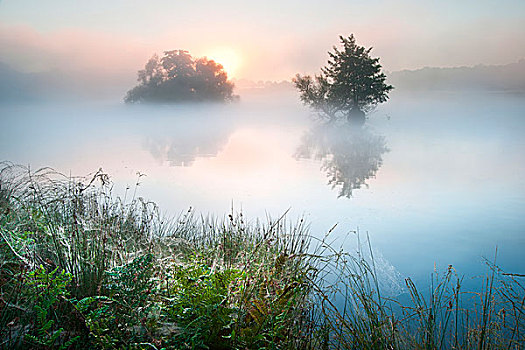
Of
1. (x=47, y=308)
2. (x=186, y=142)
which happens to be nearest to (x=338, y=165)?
(x=186, y=142)

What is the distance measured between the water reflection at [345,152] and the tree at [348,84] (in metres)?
0.73

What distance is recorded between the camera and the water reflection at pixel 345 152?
7378mm

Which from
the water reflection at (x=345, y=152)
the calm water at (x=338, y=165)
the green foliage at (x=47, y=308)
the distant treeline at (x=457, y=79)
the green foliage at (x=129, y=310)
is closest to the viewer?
the green foliage at (x=47, y=308)

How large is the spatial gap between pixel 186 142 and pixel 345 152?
4250 millimetres

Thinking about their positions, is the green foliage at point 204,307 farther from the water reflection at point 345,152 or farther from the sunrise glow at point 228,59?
the sunrise glow at point 228,59

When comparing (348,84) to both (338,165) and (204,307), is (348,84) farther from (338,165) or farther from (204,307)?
(204,307)

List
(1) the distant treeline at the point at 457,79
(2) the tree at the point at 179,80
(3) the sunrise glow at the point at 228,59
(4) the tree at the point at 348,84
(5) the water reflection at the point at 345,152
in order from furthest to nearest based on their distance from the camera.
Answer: (1) the distant treeline at the point at 457,79, (2) the tree at the point at 179,80, (3) the sunrise glow at the point at 228,59, (4) the tree at the point at 348,84, (5) the water reflection at the point at 345,152

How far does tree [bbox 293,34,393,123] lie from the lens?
13.4 metres

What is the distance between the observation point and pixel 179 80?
16344 millimetres

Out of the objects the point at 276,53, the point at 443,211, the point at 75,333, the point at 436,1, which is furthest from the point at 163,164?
the point at 436,1

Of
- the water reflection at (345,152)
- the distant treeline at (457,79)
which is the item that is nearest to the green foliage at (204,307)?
the water reflection at (345,152)

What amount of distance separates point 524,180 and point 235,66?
10655 millimetres

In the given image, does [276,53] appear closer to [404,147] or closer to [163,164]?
[404,147]

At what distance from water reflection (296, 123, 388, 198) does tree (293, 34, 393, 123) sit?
73 cm
